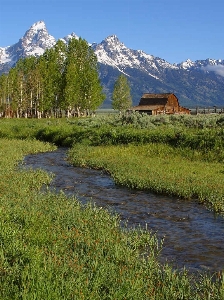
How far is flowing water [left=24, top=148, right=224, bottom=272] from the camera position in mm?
10734

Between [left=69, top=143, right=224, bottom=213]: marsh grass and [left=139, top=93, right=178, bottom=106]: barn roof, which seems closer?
[left=69, top=143, right=224, bottom=213]: marsh grass

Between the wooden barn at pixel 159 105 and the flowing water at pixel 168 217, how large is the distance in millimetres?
66925

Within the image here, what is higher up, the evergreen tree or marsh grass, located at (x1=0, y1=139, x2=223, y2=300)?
the evergreen tree

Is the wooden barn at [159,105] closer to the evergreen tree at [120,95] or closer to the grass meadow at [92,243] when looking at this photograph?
the evergreen tree at [120,95]

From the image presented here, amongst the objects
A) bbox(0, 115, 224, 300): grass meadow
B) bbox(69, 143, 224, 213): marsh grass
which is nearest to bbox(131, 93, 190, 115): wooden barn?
bbox(69, 143, 224, 213): marsh grass

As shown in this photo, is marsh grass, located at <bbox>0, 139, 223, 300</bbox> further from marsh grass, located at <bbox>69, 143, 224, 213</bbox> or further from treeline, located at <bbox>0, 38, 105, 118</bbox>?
treeline, located at <bbox>0, 38, 105, 118</bbox>

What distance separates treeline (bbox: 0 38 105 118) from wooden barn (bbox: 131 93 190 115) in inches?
418

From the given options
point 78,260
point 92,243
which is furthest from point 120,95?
point 78,260

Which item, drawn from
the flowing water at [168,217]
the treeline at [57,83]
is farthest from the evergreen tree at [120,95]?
the flowing water at [168,217]

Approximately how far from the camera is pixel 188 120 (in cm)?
4716

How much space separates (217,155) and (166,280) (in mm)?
19178

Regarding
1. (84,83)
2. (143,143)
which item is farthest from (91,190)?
(84,83)

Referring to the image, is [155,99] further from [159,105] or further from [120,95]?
[120,95]

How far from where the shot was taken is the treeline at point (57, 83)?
8456cm
